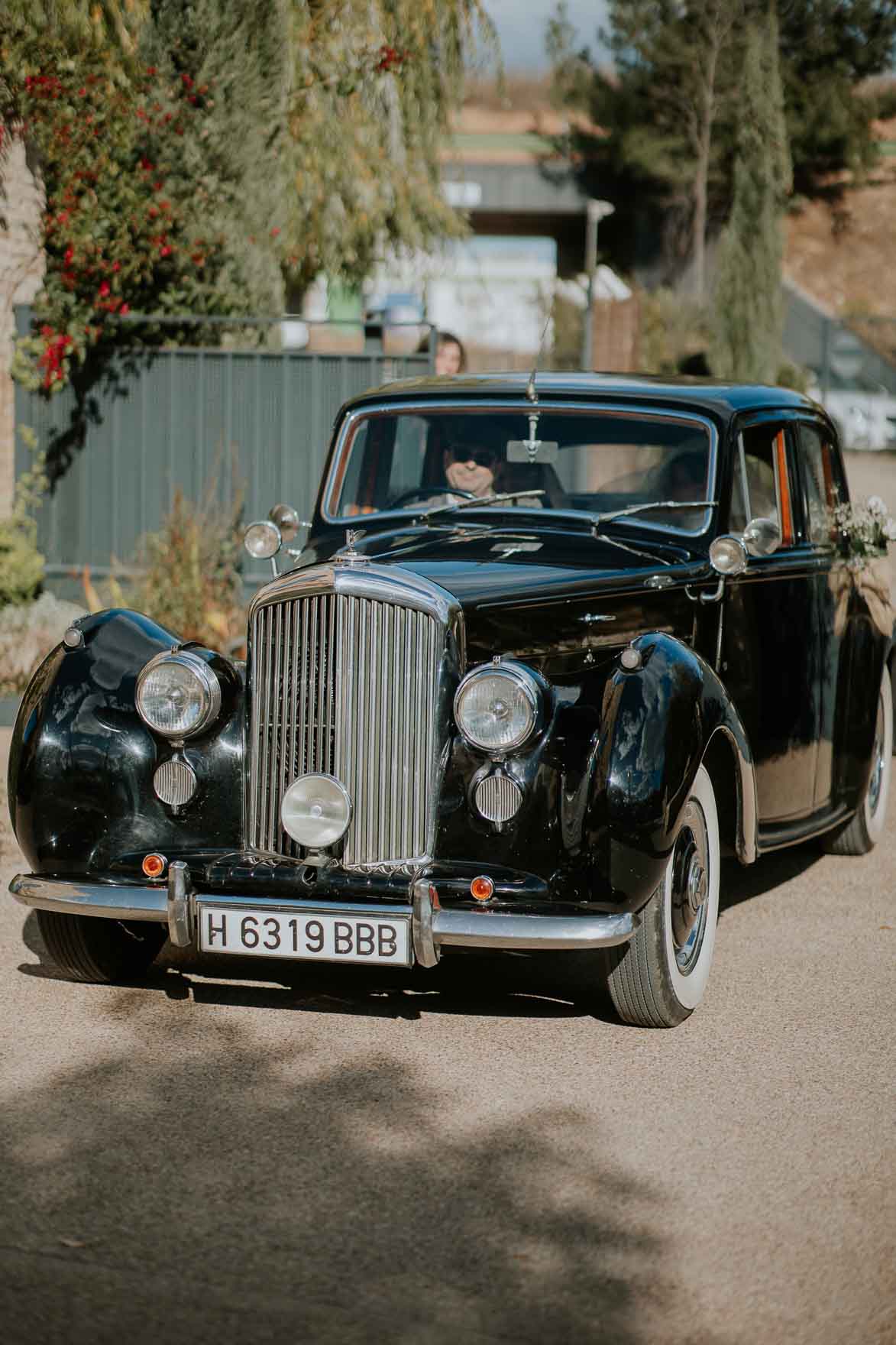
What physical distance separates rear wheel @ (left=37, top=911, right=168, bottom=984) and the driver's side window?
2.39 metres

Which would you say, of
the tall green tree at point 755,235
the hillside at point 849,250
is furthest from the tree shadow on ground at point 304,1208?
the hillside at point 849,250

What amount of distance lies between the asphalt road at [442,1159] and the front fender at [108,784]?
470mm

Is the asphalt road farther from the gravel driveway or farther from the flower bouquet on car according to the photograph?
the flower bouquet on car

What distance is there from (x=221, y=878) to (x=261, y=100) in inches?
368

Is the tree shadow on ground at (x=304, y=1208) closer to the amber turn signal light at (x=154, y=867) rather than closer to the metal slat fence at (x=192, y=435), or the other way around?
the amber turn signal light at (x=154, y=867)

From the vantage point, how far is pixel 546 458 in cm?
609

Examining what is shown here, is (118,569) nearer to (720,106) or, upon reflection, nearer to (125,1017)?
(125,1017)

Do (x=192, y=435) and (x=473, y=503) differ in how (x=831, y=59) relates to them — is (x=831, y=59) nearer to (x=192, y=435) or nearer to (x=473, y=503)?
(x=192, y=435)

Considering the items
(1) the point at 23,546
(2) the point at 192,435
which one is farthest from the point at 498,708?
(2) the point at 192,435

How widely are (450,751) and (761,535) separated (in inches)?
57.6

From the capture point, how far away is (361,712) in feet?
15.6

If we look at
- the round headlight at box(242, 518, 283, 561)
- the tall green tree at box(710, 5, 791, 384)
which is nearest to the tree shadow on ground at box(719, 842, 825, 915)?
the round headlight at box(242, 518, 283, 561)

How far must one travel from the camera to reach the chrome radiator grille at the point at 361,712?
4.71m

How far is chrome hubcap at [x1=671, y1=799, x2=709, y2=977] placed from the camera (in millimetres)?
4922
